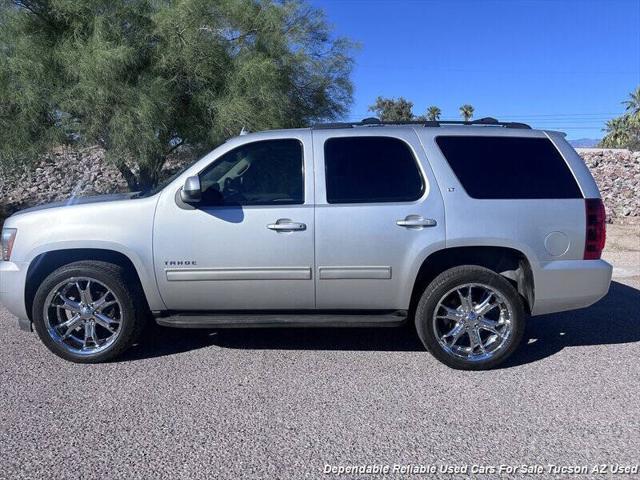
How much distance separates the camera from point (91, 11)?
12.0 m

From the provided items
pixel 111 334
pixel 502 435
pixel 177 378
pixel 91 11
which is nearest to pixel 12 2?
pixel 91 11

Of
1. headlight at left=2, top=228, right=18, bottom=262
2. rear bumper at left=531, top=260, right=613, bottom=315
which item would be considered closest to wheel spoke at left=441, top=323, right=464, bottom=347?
rear bumper at left=531, top=260, right=613, bottom=315

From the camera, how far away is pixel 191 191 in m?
4.47

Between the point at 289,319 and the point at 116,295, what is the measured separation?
1.40 metres

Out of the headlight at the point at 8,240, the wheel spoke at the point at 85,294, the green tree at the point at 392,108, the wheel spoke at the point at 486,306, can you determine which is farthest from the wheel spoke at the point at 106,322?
the green tree at the point at 392,108

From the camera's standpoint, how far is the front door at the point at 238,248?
4590 mm

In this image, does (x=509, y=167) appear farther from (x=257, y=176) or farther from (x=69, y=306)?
(x=69, y=306)

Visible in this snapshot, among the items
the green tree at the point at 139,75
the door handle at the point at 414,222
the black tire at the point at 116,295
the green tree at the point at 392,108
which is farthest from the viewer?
the green tree at the point at 392,108

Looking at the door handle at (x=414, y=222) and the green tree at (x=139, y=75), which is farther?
the green tree at (x=139, y=75)

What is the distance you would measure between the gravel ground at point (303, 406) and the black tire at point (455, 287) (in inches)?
4.1

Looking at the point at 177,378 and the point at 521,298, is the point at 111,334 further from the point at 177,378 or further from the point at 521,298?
the point at 521,298

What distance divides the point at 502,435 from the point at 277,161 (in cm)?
268

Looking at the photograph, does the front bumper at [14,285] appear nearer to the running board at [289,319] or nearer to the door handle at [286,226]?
the running board at [289,319]

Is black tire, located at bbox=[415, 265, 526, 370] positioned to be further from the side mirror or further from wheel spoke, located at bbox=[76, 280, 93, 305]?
wheel spoke, located at bbox=[76, 280, 93, 305]
